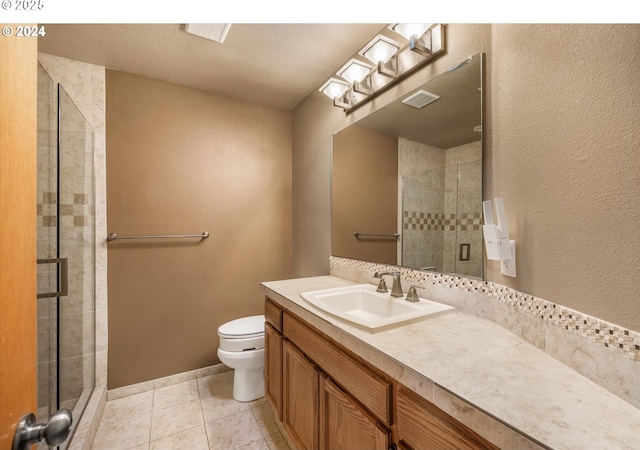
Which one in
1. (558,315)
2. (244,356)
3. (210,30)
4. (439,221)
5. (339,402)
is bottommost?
(244,356)

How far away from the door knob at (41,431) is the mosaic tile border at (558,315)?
3.55ft

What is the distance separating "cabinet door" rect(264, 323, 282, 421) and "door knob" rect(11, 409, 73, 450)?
3.55ft

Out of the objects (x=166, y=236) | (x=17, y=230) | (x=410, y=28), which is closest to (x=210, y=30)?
(x=410, y=28)

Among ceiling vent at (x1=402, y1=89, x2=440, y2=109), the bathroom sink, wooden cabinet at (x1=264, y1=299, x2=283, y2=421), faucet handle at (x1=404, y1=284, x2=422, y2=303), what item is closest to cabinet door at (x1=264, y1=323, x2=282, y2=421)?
wooden cabinet at (x1=264, y1=299, x2=283, y2=421)

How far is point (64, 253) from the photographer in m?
1.44

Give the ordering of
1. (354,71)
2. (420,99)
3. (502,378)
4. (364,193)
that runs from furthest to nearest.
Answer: (364,193) → (354,71) → (420,99) → (502,378)

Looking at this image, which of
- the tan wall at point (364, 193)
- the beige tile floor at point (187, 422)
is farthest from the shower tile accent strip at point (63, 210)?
the tan wall at point (364, 193)

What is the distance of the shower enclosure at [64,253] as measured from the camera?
48.3 inches

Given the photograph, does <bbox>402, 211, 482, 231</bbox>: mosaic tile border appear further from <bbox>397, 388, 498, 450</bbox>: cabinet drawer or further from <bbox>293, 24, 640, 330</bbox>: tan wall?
<bbox>397, 388, 498, 450</bbox>: cabinet drawer

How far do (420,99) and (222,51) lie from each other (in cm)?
128

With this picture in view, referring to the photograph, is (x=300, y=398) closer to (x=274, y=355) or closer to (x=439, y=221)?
(x=274, y=355)

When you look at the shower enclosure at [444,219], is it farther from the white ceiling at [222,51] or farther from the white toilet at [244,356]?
the white toilet at [244,356]

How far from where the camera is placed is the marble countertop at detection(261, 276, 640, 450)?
0.49 metres

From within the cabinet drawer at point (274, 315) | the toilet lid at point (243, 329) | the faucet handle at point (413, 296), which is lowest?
the toilet lid at point (243, 329)
